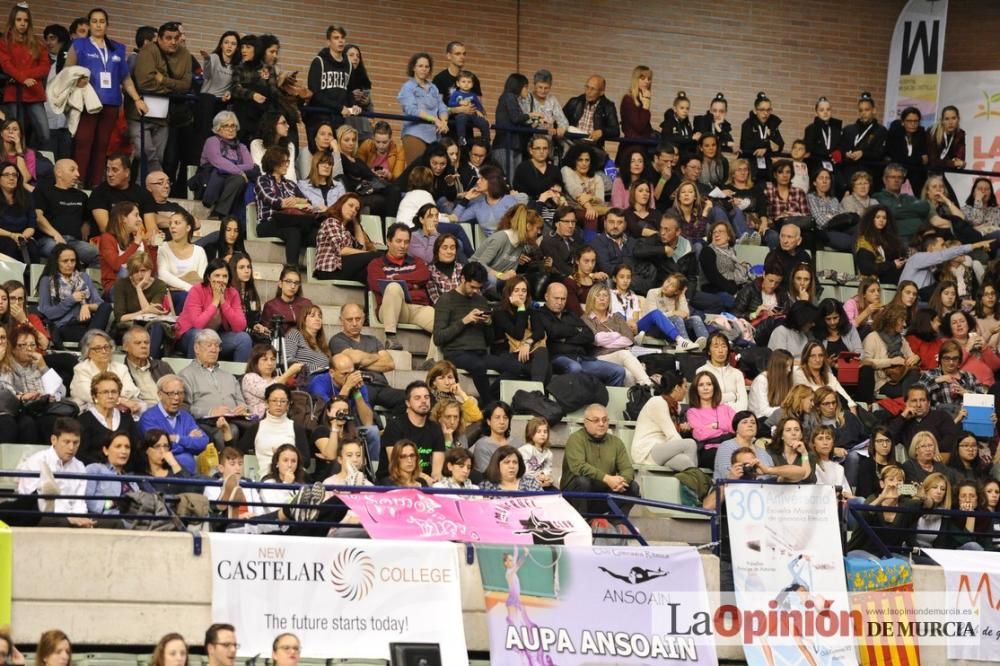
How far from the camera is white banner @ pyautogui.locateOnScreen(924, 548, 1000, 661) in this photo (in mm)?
14945

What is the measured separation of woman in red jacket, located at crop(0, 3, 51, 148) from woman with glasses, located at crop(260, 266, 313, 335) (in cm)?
352

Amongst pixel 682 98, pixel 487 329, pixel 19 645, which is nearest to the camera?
pixel 19 645

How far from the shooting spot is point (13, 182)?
56.4 feet

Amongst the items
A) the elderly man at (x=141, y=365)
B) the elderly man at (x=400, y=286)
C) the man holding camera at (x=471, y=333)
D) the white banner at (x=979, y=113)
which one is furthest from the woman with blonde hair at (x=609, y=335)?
the white banner at (x=979, y=113)

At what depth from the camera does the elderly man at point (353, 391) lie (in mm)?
15516

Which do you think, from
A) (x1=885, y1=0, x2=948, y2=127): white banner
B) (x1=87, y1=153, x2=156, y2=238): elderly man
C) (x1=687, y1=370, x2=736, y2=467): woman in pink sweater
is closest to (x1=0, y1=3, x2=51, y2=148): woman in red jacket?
(x1=87, y1=153, x2=156, y2=238): elderly man

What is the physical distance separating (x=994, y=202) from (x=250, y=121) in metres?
8.72

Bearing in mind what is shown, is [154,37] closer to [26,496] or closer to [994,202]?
[26,496]

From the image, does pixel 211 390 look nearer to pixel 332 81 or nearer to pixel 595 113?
pixel 332 81

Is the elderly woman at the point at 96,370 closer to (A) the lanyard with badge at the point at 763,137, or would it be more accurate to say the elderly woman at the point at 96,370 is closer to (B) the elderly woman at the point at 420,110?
(B) the elderly woman at the point at 420,110

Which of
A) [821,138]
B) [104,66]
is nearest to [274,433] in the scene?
[104,66]

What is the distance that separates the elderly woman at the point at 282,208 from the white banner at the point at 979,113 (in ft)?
34.1

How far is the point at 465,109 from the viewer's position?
2116cm

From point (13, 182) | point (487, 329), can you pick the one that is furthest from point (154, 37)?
point (487, 329)
